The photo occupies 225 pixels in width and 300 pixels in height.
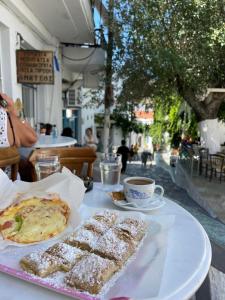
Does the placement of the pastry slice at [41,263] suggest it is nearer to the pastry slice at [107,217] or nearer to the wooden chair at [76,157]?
the pastry slice at [107,217]

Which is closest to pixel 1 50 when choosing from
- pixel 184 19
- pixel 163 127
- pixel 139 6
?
pixel 139 6

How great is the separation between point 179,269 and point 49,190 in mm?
499

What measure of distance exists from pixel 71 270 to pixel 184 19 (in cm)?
569

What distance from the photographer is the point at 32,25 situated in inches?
187

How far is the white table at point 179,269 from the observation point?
0.58 m

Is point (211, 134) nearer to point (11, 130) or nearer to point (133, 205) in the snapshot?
point (11, 130)

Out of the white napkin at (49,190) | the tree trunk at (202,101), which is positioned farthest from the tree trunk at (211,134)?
the white napkin at (49,190)

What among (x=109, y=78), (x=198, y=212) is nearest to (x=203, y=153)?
(x=109, y=78)

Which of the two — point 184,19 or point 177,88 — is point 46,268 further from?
point 177,88

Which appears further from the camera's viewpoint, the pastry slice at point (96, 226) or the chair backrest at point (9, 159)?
the chair backrest at point (9, 159)

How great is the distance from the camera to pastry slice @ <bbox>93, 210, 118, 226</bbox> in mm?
870

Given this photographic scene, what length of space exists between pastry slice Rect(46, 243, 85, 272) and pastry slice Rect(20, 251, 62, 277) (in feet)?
0.04

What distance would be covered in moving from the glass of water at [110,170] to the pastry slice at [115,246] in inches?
22.9

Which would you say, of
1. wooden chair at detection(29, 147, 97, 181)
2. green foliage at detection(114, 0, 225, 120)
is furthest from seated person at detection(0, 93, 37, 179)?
green foliage at detection(114, 0, 225, 120)
